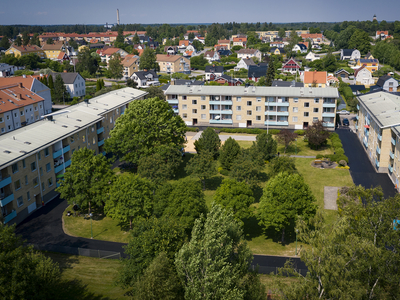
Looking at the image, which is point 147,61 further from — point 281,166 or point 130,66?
point 281,166

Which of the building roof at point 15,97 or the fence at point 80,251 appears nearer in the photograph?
the fence at point 80,251

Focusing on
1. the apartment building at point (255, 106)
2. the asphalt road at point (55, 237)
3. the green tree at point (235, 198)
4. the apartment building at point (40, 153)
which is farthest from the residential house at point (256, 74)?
the asphalt road at point (55, 237)

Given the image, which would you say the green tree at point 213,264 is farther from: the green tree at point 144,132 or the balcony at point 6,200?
the green tree at point 144,132

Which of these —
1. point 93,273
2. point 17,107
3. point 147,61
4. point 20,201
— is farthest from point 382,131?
point 147,61

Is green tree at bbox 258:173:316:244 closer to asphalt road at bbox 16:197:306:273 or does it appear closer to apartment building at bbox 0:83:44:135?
asphalt road at bbox 16:197:306:273

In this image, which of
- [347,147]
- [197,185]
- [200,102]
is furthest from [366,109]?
[197,185]

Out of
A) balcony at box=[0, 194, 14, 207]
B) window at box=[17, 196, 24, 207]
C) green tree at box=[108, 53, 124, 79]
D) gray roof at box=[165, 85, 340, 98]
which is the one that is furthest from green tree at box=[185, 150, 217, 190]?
green tree at box=[108, 53, 124, 79]
